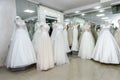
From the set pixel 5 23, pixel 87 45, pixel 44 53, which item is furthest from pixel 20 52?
pixel 87 45

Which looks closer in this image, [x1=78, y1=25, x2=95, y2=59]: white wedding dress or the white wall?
the white wall

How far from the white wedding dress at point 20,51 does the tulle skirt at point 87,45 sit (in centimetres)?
216

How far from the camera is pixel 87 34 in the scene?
440 centimetres

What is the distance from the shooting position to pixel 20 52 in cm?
280

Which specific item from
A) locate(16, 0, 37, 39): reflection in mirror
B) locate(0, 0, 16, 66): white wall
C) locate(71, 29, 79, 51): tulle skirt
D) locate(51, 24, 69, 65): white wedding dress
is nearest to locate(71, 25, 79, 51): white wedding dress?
locate(71, 29, 79, 51): tulle skirt

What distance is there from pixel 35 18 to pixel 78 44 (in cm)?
228

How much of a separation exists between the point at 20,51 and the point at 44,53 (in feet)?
2.10

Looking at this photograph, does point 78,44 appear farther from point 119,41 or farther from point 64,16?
point 64,16

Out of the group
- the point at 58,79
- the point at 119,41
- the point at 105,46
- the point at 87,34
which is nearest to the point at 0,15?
the point at 58,79

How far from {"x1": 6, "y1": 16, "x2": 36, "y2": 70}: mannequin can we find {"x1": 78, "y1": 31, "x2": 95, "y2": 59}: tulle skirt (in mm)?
2158

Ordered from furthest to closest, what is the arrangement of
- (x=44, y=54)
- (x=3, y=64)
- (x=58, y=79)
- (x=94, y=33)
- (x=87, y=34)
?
(x=94, y=33) → (x=87, y=34) → (x=3, y=64) → (x=44, y=54) → (x=58, y=79)

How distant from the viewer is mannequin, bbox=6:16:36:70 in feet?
9.07

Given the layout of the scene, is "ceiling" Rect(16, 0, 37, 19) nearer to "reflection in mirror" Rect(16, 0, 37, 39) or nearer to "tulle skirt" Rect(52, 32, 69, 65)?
"reflection in mirror" Rect(16, 0, 37, 39)

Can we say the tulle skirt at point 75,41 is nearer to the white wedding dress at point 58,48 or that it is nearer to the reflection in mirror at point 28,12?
the white wedding dress at point 58,48
